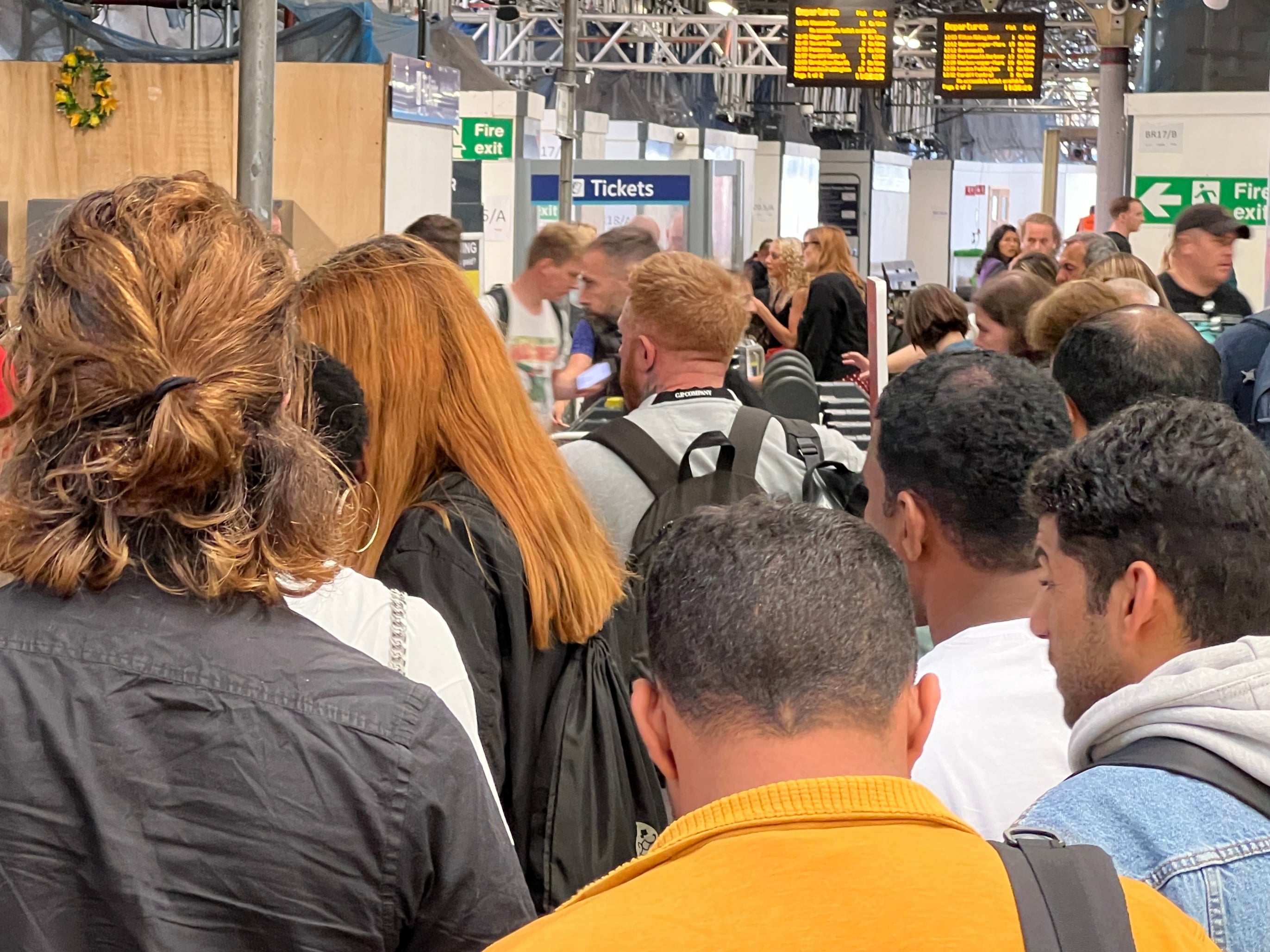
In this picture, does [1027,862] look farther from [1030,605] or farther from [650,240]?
[650,240]

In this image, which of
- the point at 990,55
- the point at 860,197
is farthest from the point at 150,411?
the point at 860,197

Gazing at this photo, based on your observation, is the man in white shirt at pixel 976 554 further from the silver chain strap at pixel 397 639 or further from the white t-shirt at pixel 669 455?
the white t-shirt at pixel 669 455

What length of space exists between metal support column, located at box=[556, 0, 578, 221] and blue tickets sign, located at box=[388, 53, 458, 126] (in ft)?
2.41

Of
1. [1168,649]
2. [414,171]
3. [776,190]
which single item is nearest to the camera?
[1168,649]

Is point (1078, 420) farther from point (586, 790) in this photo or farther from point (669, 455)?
point (586, 790)

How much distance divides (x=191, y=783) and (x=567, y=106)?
835 centimetres

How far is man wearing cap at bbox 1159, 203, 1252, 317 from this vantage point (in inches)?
235

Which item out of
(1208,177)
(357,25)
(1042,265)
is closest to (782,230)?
(1208,177)

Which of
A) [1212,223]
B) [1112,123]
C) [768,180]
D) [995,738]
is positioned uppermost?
[1112,123]

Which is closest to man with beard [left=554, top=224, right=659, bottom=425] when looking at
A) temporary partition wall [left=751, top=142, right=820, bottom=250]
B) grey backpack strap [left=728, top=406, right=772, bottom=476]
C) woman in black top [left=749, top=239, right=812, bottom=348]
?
Answer: woman in black top [left=749, top=239, right=812, bottom=348]

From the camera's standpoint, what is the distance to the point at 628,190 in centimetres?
1007

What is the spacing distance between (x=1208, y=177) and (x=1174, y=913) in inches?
455

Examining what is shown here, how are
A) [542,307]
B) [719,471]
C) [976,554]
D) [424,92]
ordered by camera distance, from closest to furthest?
[976,554] → [719,471] → [542,307] → [424,92]

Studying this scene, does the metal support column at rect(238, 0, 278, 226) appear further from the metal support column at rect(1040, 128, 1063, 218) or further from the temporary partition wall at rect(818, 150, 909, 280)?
the metal support column at rect(1040, 128, 1063, 218)
